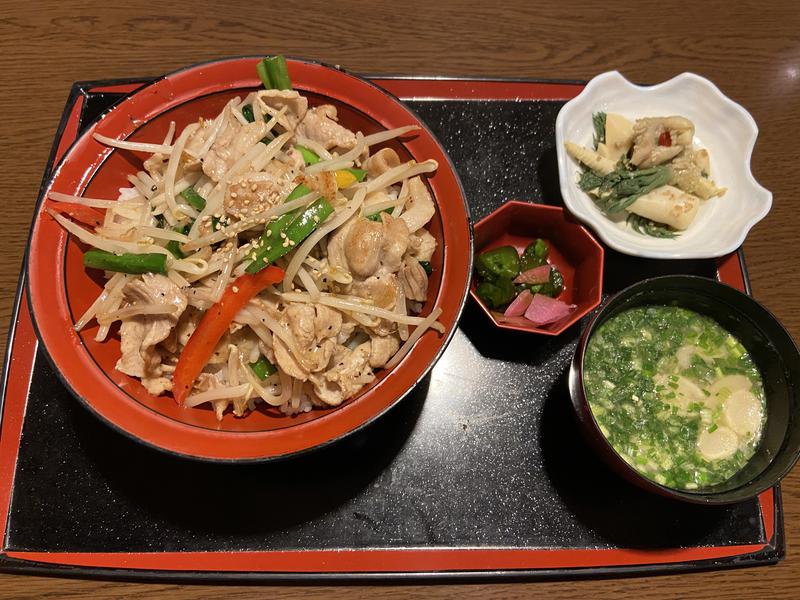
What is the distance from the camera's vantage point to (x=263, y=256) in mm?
1756

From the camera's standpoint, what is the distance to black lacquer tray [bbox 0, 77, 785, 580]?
1967 millimetres

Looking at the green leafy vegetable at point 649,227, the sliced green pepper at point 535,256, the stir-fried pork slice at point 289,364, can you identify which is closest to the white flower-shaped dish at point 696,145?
the green leafy vegetable at point 649,227

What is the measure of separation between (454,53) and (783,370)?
218 centimetres

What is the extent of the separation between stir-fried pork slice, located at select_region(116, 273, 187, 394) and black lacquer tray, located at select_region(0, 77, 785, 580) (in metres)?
0.48

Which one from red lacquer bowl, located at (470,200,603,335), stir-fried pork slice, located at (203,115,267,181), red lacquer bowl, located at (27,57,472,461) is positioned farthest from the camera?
red lacquer bowl, located at (470,200,603,335)

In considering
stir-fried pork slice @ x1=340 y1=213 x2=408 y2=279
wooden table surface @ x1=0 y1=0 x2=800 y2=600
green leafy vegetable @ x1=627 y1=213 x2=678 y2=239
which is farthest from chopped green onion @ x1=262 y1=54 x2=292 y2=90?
green leafy vegetable @ x1=627 y1=213 x2=678 y2=239

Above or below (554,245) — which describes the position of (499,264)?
above

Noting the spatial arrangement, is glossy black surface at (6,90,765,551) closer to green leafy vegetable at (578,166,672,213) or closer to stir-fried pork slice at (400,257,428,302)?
stir-fried pork slice at (400,257,428,302)

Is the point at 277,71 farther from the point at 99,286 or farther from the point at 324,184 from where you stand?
the point at 99,286

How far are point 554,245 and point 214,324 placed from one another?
1524 millimetres

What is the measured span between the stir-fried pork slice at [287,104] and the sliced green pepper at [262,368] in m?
0.86

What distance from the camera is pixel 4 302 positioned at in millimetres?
2393

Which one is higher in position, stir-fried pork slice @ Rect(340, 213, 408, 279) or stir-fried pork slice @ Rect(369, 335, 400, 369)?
stir-fried pork slice @ Rect(340, 213, 408, 279)

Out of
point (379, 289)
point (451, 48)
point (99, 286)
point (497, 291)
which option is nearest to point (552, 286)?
point (497, 291)
